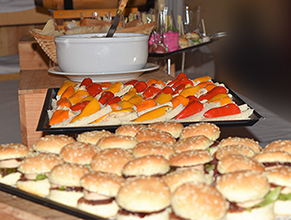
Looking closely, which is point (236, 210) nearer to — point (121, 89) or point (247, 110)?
point (247, 110)

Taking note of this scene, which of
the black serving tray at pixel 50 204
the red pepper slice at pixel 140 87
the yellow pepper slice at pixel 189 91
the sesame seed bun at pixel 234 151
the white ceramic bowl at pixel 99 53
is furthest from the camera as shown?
the white ceramic bowl at pixel 99 53

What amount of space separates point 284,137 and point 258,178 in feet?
4.23

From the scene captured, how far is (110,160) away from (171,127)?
0.29 m

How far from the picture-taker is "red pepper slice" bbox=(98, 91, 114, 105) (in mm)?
1298

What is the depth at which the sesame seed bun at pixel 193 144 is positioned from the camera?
3.04 ft

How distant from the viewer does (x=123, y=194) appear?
0.71 m

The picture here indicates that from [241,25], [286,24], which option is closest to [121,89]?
[286,24]

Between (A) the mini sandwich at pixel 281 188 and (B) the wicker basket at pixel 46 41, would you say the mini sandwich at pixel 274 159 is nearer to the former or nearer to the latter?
(A) the mini sandwich at pixel 281 188

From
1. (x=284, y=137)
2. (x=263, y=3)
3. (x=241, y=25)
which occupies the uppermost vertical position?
(x=263, y=3)

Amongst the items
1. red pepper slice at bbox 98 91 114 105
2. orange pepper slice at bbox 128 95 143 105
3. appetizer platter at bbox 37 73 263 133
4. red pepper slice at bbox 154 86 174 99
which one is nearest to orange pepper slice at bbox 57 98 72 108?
appetizer platter at bbox 37 73 263 133

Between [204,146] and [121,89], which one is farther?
[121,89]

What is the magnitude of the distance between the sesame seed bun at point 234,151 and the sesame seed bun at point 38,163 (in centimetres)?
39

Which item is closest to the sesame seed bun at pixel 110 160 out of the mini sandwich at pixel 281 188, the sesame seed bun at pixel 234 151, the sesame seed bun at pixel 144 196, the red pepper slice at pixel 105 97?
the sesame seed bun at pixel 144 196

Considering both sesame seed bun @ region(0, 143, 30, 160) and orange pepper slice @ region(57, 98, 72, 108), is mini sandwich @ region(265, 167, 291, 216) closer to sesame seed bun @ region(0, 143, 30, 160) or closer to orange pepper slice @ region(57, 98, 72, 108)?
sesame seed bun @ region(0, 143, 30, 160)
